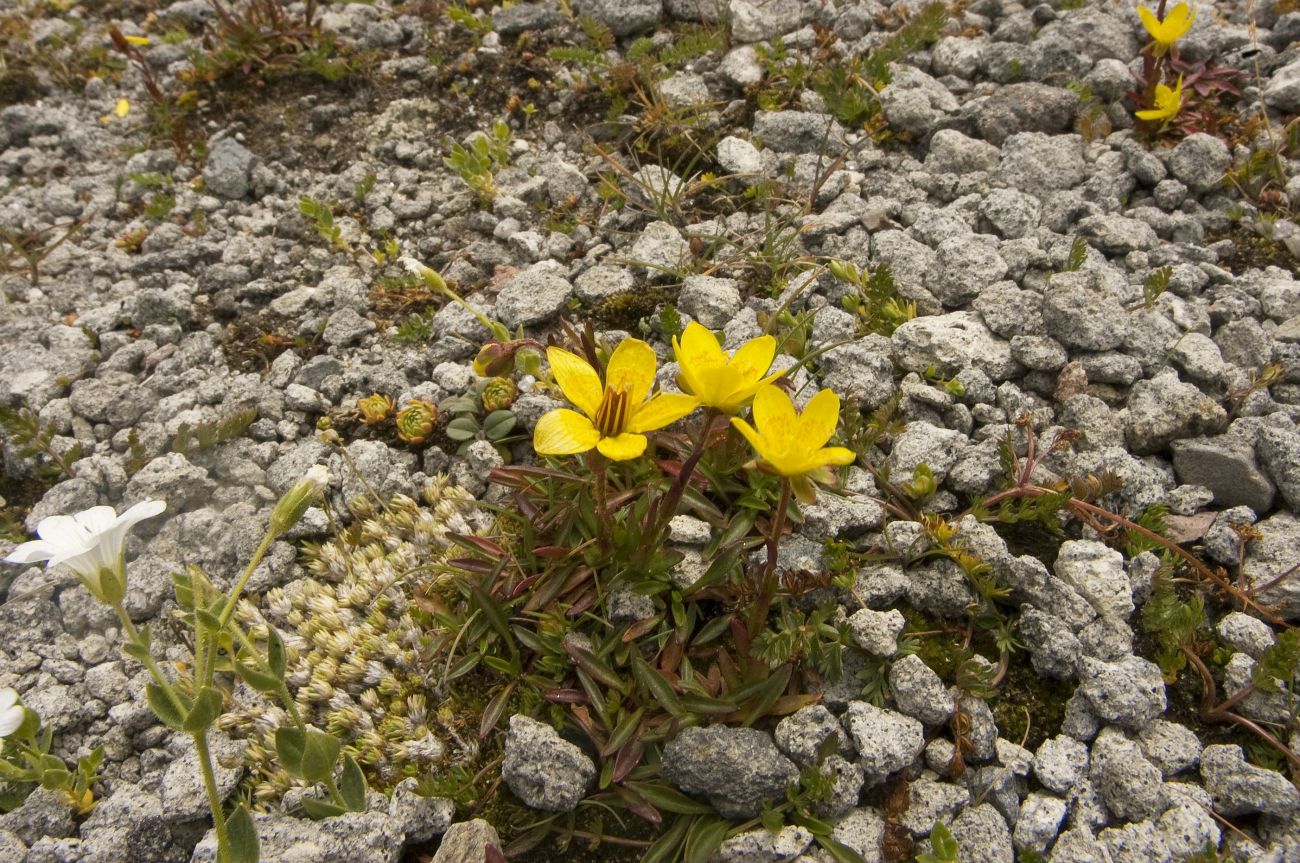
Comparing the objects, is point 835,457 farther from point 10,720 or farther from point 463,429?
point 10,720

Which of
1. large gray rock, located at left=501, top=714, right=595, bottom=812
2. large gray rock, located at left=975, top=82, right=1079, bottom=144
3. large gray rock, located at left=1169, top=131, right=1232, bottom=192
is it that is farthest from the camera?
large gray rock, located at left=975, top=82, right=1079, bottom=144

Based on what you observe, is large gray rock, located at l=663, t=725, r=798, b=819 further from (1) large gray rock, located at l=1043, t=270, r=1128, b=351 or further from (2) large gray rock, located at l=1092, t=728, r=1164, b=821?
(1) large gray rock, located at l=1043, t=270, r=1128, b=351

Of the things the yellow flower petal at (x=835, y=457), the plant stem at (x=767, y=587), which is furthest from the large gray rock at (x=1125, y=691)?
the yellow flower petal at (x=835, y=457)

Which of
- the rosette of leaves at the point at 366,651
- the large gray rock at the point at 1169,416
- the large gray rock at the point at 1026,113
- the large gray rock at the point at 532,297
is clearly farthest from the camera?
the large gray rock at the point at 1026,113

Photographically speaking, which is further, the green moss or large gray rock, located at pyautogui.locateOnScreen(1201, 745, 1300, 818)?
the green moss

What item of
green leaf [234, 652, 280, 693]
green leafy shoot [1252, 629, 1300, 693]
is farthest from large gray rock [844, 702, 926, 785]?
green leaf [234, 652, 280, 693]

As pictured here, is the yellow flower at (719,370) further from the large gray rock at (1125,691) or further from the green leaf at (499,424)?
the large gray rock at (1125,691)
